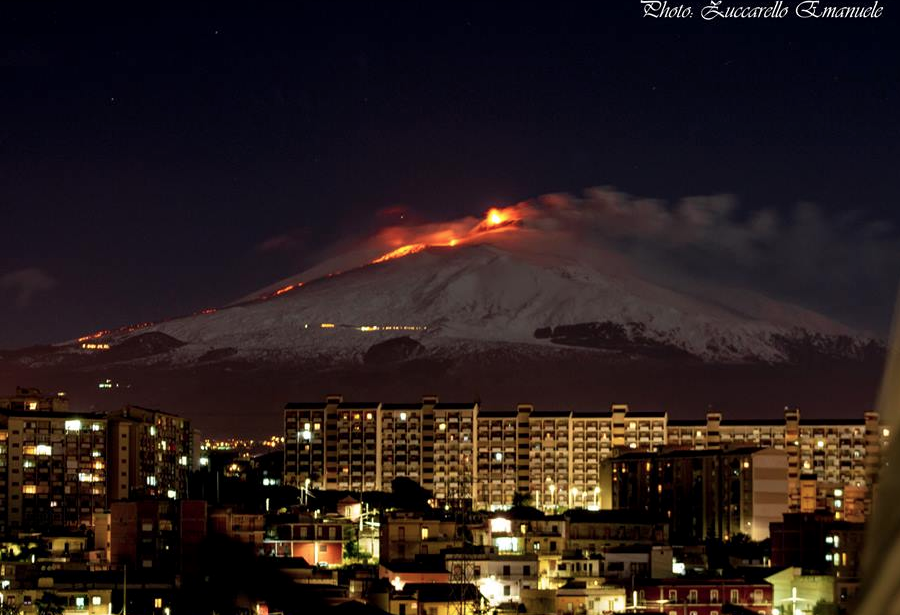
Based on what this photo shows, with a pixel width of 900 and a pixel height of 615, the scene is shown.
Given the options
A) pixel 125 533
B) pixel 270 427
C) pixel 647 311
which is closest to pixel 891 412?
pixel 125 533

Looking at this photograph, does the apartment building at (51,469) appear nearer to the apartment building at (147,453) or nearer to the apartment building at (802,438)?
the apartment building at (147,453)

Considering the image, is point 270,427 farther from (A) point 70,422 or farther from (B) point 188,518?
(B) point 188,518

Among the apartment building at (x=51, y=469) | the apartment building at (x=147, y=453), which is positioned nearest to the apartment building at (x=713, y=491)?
the apartment building at (x=147, y=453)

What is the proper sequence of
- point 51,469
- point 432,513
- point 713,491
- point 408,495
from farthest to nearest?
point 408,495 < point 51,469 < point 713,491 < point 432,513

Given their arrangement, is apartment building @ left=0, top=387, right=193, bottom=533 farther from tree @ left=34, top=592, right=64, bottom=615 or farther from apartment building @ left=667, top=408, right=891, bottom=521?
tree @ left=34, top=592, right=64, bottom=615

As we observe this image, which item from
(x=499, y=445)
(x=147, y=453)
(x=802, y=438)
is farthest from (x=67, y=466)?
(x=802, y=438)

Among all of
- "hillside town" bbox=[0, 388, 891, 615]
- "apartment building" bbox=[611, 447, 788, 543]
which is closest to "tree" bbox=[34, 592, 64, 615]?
"hillside town" bbox=[0, 388, 891, 615]

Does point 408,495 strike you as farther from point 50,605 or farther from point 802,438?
point 50,605
